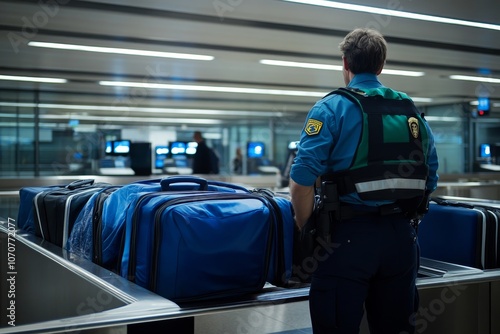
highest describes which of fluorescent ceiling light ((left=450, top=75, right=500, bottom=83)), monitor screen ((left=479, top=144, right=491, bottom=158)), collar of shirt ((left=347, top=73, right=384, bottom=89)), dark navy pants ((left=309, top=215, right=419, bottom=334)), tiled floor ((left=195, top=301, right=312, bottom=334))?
fluorescent ceiling light ((left=450, top=75, right=500, bottom=83))

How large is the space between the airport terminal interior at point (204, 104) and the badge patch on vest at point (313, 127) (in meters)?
0.52

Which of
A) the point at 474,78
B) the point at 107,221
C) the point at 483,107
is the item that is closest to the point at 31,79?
the point at 474,78

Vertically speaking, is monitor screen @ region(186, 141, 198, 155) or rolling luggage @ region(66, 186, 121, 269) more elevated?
monitor screen @ region(186, 141, 198, 155)

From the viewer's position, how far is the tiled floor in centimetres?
155

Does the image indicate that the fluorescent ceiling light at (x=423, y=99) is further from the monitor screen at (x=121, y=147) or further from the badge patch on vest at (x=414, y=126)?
the badge patch on vest at (x=414, y=126)

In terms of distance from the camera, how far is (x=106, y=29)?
7.58 meters

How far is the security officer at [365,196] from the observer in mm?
1575

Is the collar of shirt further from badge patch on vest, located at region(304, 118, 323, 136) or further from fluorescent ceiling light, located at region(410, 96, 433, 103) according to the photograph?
fluorescent ceiling light, located at region(410, 96, 433, 103)

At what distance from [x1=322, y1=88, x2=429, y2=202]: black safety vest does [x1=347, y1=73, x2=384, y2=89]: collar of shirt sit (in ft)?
0.23

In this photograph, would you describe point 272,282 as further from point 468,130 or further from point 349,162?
point 468,130

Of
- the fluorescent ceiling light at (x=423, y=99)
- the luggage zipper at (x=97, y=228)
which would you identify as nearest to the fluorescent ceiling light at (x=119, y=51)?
the luggage zipper at (x=97, y=228)

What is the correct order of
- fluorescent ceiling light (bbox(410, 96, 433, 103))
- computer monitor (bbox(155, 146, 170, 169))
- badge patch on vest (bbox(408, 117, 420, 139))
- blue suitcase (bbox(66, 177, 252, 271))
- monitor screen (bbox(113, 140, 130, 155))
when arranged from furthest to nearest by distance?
1. fluorescent ceiling light (bbox(410, 96, 433, 103))
2. computer monitor (bbox(155, 146, 170, 169))
3. monitor screen (bbox(113, 140, 130, 155))
4. blue suitcase (bbox(66, 177, 252, 271))
5. badge patch on vest (bbox(408, 117, 420, 139))

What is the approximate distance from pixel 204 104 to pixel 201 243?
15.8 m

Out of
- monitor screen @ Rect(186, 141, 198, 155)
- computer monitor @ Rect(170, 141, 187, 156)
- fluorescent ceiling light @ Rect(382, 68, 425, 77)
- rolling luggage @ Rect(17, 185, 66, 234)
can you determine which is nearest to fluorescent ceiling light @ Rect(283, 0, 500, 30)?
fluorescent ceiling light @ Rect(382, 68, 425, 77)
